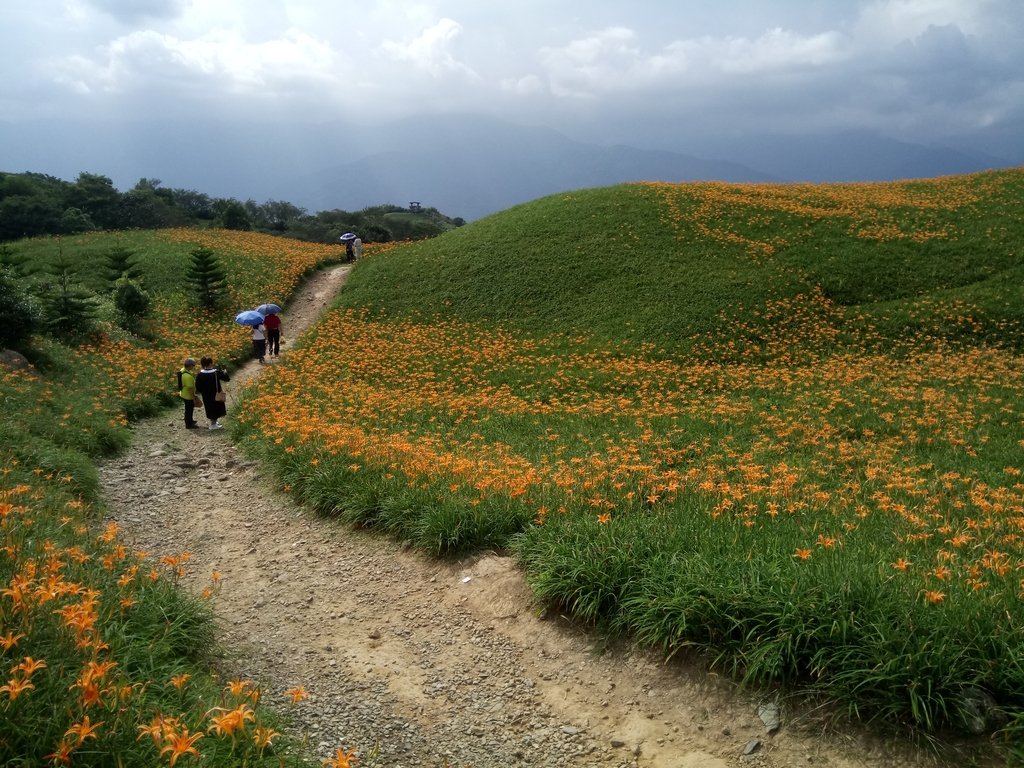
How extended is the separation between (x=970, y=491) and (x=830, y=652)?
185 inches

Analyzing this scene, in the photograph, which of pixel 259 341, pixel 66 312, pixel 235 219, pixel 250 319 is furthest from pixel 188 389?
Result: pixel 235 219

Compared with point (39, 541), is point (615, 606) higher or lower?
lower

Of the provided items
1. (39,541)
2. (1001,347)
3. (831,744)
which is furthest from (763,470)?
(1001,347)

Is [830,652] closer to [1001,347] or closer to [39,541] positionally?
[39,541]

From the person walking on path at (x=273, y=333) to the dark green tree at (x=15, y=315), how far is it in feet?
20.1

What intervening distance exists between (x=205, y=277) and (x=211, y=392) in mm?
13598

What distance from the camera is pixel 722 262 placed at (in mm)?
24141

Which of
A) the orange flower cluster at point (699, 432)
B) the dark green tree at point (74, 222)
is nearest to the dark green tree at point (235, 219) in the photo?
the dark green tree at point (74, 222)

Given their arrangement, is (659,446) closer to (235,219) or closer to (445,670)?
(445,670)

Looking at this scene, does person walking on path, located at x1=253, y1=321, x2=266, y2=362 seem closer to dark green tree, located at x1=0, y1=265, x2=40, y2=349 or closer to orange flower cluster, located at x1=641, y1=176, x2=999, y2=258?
dark green tree, located at x1=0, y1=265, x2=40, y2=349

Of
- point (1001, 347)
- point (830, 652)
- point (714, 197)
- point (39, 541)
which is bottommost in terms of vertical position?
point (1001, 347)

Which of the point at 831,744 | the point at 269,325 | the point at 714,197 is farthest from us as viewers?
the point at 714,197

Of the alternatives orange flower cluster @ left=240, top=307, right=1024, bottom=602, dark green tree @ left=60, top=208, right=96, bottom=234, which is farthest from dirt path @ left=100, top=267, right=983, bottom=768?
dark green tree @ left=60, top=208, right=96, bottom=234

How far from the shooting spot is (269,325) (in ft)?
64.6
